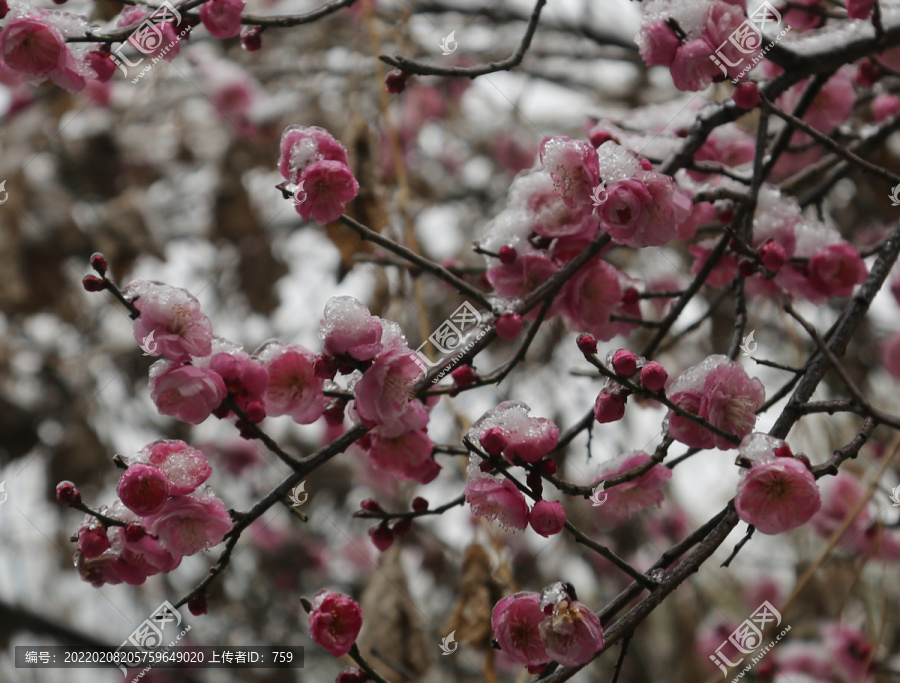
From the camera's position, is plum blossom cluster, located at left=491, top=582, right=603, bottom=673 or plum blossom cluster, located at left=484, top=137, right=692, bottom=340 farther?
plum blossom cluster, located at left=484, top=137, right=692, bottom=340

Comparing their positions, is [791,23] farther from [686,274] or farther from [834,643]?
[834,643]

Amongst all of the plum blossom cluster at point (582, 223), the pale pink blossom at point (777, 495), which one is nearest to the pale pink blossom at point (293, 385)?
the plum blossom cluster at point (582, 223)

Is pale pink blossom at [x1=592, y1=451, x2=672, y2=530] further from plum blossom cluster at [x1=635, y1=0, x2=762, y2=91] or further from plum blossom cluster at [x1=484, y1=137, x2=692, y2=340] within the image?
plum blossom cluster at [x1=635, y1=0, x2=762, y2=91]

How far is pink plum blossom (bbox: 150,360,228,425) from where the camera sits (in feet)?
2.90

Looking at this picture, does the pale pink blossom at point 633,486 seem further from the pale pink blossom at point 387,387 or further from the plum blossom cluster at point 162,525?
the plum blossom cluster at point 162,525

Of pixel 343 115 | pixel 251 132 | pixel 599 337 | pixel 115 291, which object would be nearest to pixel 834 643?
pixel 599 337

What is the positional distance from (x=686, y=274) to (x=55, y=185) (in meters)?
2.10

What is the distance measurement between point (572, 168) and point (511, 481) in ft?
1.27

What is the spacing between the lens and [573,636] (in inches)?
30.8

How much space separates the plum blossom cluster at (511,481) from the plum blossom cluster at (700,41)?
489mm

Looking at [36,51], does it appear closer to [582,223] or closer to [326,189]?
[326,189]

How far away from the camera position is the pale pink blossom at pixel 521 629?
0.86m

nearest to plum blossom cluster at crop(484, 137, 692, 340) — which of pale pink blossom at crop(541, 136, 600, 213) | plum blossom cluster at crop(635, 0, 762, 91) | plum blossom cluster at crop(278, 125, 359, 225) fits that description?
pale pink blossom at crop(541, 136, 600, 213)

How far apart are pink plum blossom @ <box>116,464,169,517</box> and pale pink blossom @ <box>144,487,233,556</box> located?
3 cm
